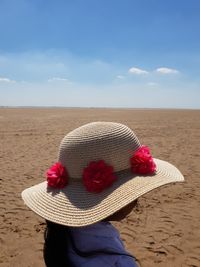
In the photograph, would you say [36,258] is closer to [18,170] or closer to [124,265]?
[124,265]

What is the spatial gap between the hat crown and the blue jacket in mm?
250

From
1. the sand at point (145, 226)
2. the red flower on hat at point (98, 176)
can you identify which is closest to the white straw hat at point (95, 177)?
the red flower on hat at point (98, 176)

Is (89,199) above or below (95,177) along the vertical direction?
below

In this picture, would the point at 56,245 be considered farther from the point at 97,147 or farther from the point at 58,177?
the point at 97,147

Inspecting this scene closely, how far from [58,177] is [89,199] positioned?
0.60 feet

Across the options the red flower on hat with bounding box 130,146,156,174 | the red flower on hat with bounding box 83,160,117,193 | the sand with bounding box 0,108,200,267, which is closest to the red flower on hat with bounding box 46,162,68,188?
the red flower on hat with bounding box 83,160,117,193

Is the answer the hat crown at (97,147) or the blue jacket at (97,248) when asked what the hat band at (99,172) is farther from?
the blue jacket at (97,248)

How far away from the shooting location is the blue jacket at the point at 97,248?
142 cm

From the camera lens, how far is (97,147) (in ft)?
5.04

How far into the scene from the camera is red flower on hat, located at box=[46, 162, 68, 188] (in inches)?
62.4

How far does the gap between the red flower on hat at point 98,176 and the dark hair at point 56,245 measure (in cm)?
23

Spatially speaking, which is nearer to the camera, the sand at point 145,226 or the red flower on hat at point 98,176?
the red flower on hat at point 98,176

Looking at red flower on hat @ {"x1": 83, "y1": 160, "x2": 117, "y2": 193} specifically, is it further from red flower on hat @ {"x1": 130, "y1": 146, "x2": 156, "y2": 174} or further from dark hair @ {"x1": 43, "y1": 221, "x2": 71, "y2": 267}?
dark hair @ {"x1": 43, "y1": 221, "x2": 71, "y2": 267}

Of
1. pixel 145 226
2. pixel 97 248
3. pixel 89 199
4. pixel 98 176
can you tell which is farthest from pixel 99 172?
pixel 145 226
